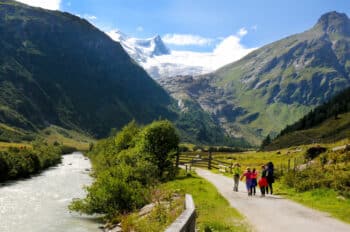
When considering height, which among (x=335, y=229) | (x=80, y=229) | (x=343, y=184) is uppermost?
(x=343, y=184)

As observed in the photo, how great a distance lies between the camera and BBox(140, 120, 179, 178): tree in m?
72.1

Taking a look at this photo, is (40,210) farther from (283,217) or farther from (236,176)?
(283,217)

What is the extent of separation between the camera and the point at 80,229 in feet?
155

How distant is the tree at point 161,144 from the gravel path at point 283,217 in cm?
3523

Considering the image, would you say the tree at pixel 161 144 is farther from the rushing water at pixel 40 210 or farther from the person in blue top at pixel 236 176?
the person in blue top at pixel 236 176

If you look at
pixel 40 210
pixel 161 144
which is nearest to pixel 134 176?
pixel 161 144

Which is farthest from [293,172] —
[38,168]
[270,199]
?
[38,168]

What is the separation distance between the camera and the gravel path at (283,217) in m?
23.7

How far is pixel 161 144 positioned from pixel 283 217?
4702cm

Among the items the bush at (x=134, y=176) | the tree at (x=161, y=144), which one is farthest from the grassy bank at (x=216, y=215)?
the tree at (x=161, y=144)

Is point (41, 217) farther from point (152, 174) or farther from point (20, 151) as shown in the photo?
point (20, 151)

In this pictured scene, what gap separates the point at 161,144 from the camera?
73.7 metres

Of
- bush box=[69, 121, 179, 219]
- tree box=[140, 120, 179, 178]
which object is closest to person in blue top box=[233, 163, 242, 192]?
bush box=[69, 121, 179, 219]

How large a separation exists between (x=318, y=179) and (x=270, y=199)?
6.01m
